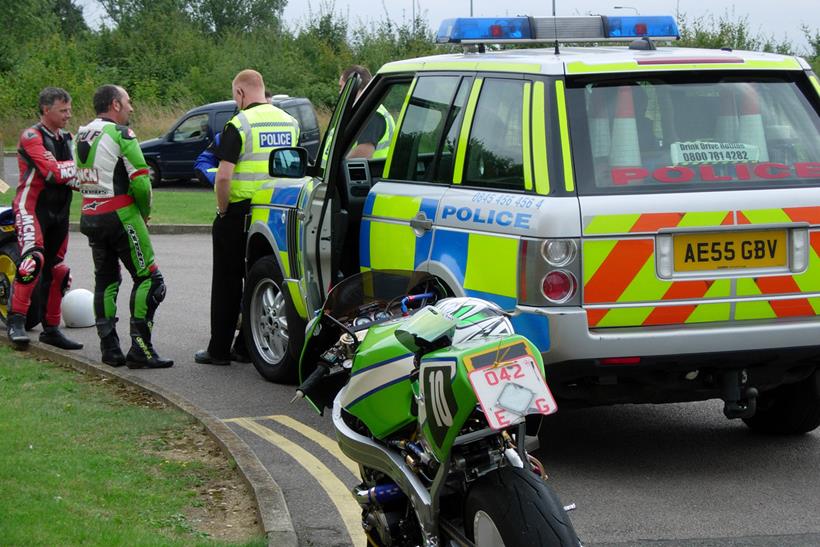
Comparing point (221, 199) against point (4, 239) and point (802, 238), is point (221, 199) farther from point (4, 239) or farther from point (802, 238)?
point (802, 238)

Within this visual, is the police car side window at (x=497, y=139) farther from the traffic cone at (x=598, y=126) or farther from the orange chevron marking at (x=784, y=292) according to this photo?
the orange chevron marking at (x=784, y=292)

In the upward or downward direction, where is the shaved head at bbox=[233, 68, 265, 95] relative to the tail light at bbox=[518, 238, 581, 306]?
upward

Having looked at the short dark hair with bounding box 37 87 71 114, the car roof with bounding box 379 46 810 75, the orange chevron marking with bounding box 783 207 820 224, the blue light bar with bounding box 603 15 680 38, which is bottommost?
the orange chevron marking with bounding box 783 207 820 224

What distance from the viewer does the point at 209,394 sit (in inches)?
351

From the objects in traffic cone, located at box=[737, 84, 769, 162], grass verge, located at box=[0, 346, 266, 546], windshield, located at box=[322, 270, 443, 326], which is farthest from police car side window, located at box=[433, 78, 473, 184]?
grass verge, located at box=[0, 346, 266, 546]

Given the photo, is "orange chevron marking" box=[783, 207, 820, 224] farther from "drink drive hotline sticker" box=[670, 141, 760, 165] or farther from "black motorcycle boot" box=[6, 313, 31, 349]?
"black motorcycle boot" box=[6, 313, 31, 349]

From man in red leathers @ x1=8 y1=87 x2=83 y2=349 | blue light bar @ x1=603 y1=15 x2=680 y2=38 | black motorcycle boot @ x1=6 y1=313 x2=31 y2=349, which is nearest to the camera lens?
blue light bar @ x1=603 y1=15 x2=680 y2=38

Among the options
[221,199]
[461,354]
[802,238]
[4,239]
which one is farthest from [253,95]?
[461,354]

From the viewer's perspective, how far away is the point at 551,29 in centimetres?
736

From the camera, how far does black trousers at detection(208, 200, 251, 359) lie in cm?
973

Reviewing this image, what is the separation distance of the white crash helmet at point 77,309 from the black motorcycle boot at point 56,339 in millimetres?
925

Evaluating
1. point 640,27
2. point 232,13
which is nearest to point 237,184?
point 640,27

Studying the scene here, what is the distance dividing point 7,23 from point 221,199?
47.6 m

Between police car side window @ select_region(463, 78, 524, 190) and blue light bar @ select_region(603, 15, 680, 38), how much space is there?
3.63 feet
